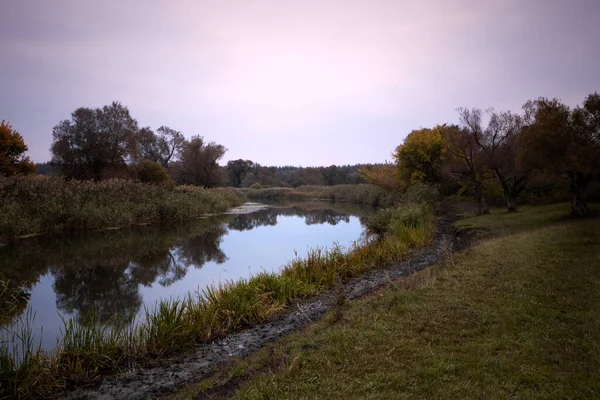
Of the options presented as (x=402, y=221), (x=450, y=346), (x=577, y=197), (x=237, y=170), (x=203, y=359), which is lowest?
(x=203, y=359)

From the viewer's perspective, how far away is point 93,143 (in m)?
32.9

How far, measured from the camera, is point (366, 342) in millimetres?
5027

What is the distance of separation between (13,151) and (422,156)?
37532mm

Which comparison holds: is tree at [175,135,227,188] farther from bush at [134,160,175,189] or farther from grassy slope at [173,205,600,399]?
grassy slope at [173,205,600,399]

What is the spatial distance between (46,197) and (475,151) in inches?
1080

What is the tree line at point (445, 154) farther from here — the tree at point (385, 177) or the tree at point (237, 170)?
the tree at point (237, 170)

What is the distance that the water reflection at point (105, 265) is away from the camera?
8.84 metres

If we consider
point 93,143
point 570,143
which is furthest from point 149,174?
point 570,143

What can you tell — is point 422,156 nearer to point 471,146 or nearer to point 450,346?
point 471,146

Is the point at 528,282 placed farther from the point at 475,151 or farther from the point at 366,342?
the point at 475,151

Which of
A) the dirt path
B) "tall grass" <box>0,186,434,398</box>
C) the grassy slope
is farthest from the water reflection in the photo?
the grassy slope

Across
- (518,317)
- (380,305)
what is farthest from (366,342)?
(518,317)

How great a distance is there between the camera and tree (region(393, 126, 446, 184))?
31.6 meters

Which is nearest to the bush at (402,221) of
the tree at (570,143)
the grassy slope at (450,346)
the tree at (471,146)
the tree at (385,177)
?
the tree at (471,146)
